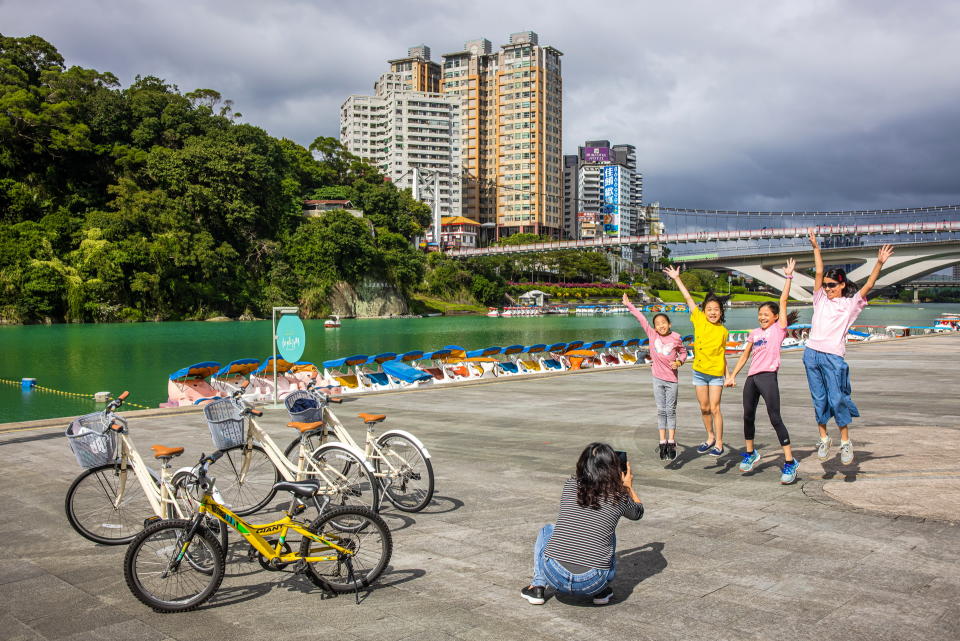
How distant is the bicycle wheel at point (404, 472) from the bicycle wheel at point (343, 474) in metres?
0.30

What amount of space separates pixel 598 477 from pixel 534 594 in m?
0.86

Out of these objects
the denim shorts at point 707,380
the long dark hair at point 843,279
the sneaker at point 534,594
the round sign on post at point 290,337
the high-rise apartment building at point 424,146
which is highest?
the high-rise apartment building at point 424,146

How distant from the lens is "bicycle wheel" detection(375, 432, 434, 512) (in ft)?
20.8

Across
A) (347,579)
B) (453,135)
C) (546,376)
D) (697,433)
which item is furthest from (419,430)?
(453,135)

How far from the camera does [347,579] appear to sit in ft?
15.3

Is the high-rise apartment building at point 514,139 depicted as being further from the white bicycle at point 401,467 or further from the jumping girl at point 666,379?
the white bicycle at point 401,467

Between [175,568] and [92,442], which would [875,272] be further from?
[92,442]

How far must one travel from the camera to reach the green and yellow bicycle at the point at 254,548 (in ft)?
14.4

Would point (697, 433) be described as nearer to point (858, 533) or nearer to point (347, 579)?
point (858, 533)

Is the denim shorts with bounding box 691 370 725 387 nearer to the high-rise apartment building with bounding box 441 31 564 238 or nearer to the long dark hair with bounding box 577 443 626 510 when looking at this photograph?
the long dark hair with bounding box 577 443 626 510

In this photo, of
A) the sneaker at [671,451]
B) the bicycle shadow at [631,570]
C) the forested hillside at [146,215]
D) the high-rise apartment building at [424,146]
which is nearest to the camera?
the bicycle shadow at [631,570]

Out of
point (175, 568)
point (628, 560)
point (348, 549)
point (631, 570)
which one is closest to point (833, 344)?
point (628, 560)

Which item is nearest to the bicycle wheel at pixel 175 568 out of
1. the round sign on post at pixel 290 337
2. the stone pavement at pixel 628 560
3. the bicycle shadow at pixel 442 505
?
the stone pavement at pixel 628 560

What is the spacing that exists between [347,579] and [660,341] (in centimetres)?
484
